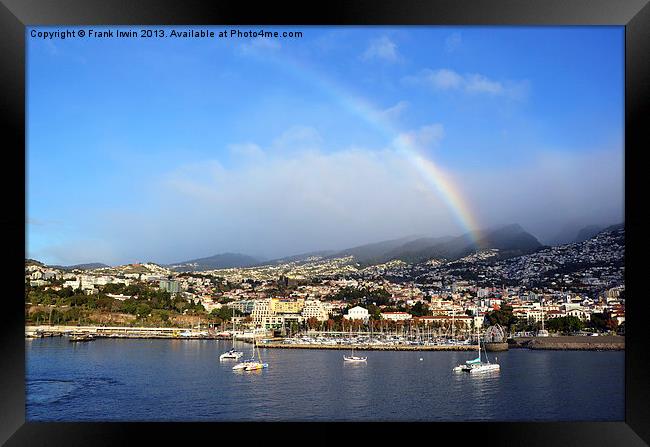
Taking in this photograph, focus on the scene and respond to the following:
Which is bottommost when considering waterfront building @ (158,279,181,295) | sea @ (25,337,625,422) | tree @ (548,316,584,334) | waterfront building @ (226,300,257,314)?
sea @ (25,337,625,422)

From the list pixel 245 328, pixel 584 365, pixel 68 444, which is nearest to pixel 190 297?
pixel 245 328

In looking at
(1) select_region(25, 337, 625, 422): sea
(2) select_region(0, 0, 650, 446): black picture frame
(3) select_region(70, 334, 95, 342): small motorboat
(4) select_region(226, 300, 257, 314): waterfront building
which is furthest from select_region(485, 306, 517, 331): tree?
(2) select_region(0, 0, 650, 446): black picture frame

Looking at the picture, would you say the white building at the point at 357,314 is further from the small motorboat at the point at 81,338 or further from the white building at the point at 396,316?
the small motorboat at the point at 81,338

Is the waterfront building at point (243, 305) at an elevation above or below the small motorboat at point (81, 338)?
above

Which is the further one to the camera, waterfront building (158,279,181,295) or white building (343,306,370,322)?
waterfront building (158,279,181,295)

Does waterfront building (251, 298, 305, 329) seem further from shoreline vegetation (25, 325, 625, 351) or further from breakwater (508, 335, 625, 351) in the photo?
breakwater (508, 335, 625, 351)

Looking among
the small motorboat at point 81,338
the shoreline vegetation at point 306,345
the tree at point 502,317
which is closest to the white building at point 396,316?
the shoreline vegetation at point 306,345

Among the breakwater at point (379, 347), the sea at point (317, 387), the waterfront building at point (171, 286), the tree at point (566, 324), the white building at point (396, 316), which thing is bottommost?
the breakwater at point (379, 347)

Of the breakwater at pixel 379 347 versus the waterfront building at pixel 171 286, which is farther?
the waterfront building at pixel 171 286

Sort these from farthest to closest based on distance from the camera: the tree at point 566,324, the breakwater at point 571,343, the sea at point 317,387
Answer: the breakwater at point 571,343 → the tree at point 566,324 → the sea at point 317,387
